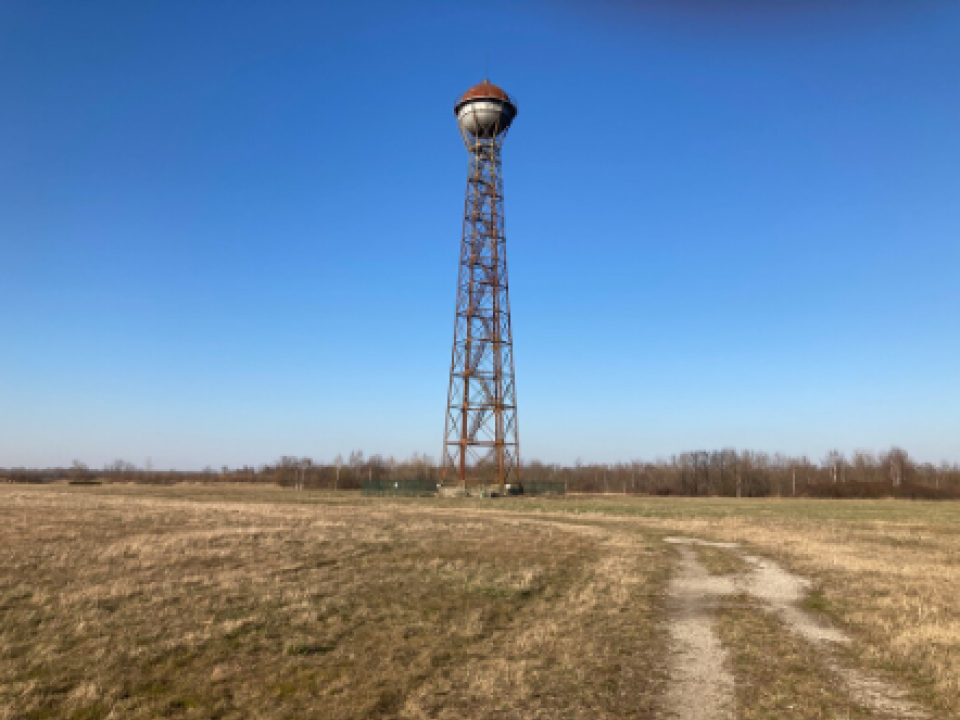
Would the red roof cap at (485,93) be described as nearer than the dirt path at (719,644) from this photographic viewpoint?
No

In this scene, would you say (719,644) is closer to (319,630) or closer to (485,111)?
(319,630)

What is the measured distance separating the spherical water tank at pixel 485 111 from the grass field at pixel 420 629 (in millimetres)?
47427

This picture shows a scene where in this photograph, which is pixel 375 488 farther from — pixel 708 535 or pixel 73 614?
pixel 73 614

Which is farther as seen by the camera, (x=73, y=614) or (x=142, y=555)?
(x=142, y=555)

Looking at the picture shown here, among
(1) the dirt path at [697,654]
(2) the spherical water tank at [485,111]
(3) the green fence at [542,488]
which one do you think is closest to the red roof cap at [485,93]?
(2) the spherical water tank at [485,111]

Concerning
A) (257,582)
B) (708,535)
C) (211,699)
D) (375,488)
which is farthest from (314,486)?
(211,699)

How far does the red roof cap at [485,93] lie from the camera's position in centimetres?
5853

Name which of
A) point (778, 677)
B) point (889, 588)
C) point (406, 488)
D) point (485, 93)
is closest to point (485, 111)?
point (485, 93)

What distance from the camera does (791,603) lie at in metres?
12.9

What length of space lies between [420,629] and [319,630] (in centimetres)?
164

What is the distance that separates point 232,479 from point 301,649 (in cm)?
13152

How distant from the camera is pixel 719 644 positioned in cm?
953

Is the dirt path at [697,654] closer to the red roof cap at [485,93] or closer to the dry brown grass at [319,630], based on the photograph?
the dry brown grass at [319,630]

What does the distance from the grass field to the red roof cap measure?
48.4m
